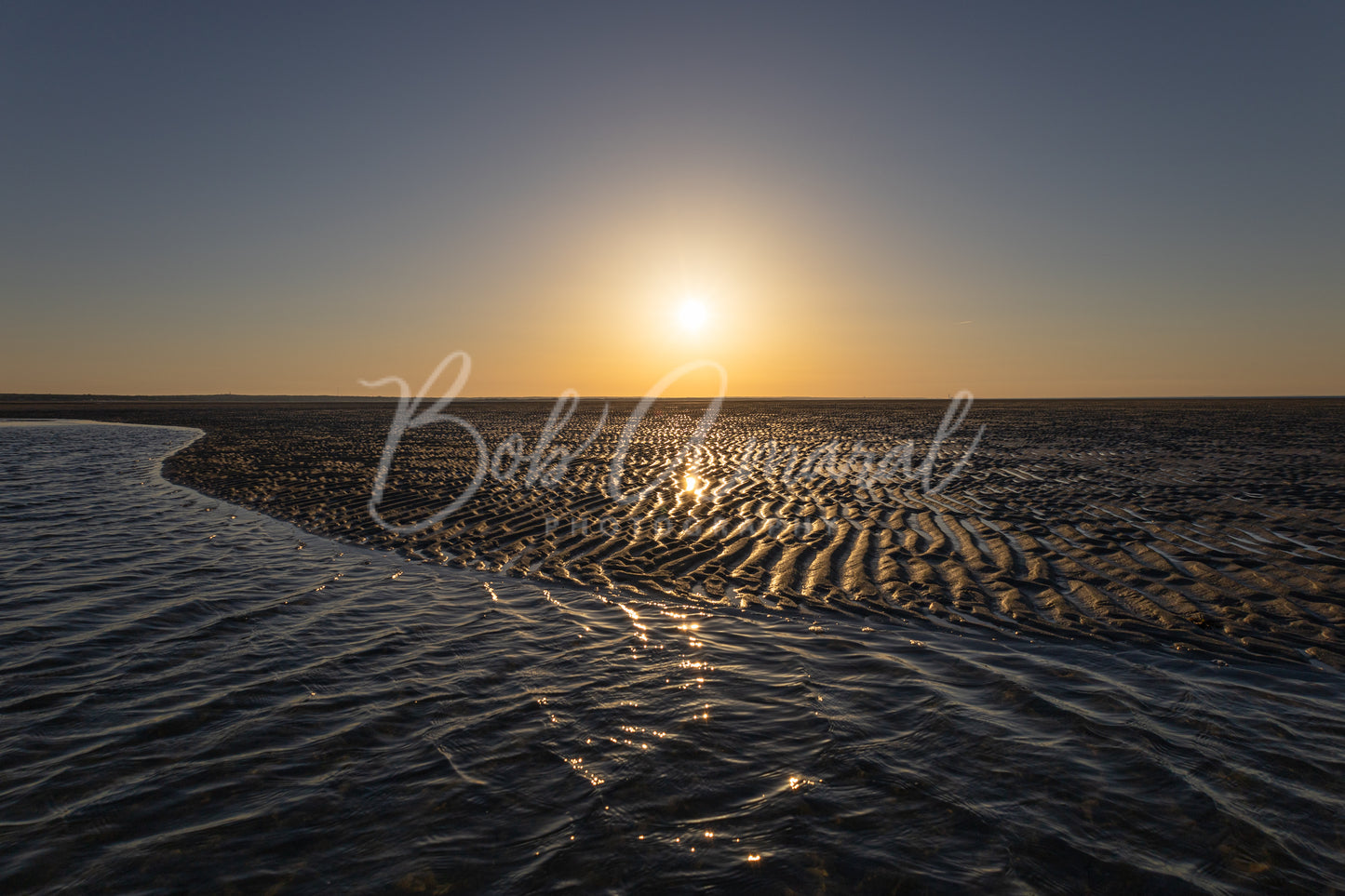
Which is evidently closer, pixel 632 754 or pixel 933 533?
pixel 632 754

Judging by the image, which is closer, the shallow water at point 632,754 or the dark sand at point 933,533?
the shallow water at point 632,754

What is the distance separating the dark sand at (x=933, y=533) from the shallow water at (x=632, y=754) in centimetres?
121

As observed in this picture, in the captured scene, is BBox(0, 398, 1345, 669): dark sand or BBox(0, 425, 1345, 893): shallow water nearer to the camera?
BBox(0, 425, 1345, 893): shallow water

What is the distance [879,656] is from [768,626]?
1511 mm

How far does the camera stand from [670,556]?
38.4ft

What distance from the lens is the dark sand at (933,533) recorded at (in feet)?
28.9

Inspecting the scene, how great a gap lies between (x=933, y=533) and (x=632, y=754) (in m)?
9.92

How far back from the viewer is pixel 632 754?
515cm

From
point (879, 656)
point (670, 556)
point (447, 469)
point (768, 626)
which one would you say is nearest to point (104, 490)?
point (447, 469)

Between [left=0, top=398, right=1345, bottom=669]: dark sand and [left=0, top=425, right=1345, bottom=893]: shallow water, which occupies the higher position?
[left=0, top=398, right=1345, bottom=669]: dark sand

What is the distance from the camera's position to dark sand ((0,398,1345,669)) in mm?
8797

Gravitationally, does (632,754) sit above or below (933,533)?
below

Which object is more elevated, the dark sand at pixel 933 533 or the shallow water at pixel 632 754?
the dark sand at pixel 933 533

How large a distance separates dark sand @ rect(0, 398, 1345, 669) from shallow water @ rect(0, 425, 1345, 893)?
1209 mm
